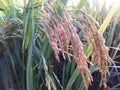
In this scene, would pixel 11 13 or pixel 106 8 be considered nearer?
Result: pixel 11 13

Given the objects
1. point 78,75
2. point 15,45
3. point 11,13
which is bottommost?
point 78,75

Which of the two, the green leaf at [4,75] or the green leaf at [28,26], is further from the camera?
the green leaf at [4,75]

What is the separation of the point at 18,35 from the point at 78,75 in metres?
0.27

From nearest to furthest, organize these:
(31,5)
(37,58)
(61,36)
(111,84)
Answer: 1. (61,36)
2. (31,5)
3. (37,58)
4. (111,84)

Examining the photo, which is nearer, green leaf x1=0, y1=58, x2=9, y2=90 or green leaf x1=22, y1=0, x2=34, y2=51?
green leaf x1=22, y1=0, x2=34, y2=51

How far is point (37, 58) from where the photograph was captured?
982 millimetres

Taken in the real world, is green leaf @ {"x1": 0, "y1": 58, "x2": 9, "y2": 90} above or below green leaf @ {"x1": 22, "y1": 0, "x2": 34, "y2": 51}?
below

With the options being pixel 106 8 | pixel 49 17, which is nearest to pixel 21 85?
pixel 49 17

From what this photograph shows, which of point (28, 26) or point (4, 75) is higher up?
point (28, 26)

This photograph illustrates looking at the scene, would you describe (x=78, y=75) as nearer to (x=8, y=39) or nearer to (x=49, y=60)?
(x=49, y=60)

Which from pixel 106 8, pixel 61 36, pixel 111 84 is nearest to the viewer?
pixel 61 36

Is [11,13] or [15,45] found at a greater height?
[11,13]

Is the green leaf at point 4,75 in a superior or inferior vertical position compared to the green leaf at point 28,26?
inferior

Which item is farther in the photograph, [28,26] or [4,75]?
[4,75]
